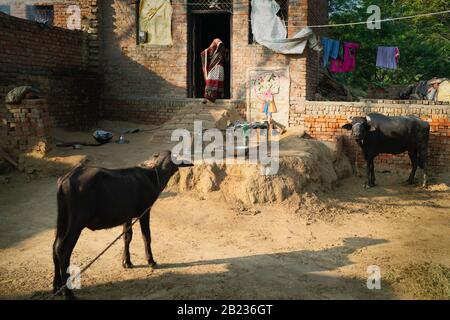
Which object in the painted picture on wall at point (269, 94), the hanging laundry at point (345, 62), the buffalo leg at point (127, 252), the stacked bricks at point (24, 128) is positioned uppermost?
the hanging laundry at point (345, 62)

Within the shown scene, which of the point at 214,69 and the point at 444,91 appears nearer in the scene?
the point at 214,69

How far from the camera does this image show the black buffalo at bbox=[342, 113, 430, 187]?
1099 cm

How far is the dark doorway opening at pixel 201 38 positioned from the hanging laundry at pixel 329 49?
3032 millimetres

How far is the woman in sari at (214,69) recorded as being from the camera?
528 inches

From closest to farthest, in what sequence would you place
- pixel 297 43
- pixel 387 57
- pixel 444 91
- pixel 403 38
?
pixel 297 43
pixel 444 91
pixel 387 57
pixel 403 38

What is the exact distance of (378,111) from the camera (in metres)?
12.3

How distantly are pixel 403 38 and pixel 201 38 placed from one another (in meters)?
9.30

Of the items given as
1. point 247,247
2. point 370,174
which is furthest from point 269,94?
point 247,247

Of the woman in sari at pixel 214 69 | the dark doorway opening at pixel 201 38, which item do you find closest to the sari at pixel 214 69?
the woman in sari at pixel 214 69

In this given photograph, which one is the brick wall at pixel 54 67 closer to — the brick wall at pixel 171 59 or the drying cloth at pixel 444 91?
the brick wall at pixel 171 59

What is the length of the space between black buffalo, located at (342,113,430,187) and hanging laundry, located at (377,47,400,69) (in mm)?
5760

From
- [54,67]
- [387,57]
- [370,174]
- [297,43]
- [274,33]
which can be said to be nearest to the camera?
[370,174]

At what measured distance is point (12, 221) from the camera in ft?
25.8

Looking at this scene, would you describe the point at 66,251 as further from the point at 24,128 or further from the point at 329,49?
the point at 329,49
